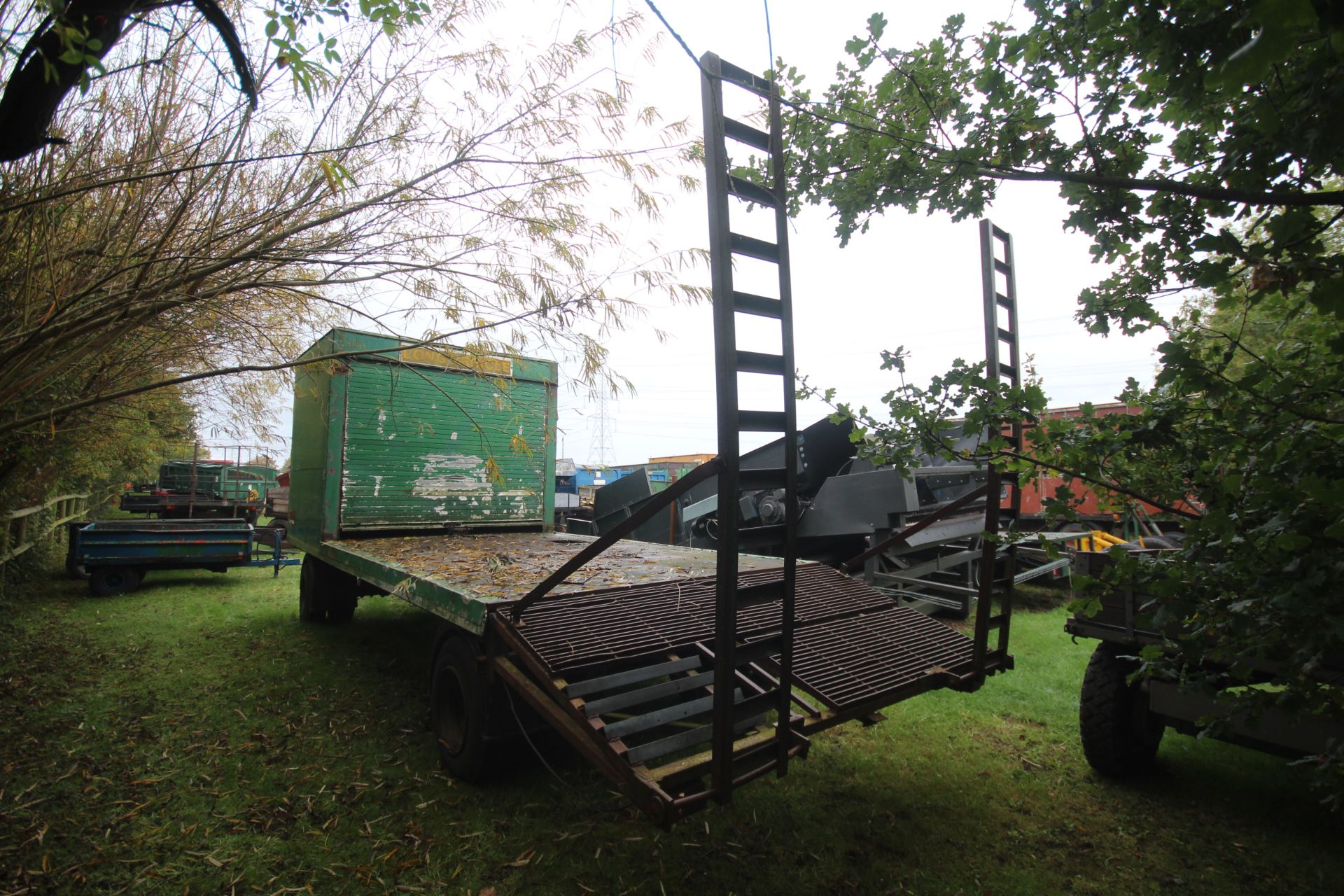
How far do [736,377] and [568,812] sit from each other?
92.4 inches

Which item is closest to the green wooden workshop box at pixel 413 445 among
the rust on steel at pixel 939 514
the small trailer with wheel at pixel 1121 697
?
the rust on steel at pixel 939 514

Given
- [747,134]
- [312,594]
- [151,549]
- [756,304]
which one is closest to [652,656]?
[756,304]

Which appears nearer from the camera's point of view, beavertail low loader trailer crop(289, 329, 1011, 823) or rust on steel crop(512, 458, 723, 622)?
rust on steel crop(512, 458, 723, 622)

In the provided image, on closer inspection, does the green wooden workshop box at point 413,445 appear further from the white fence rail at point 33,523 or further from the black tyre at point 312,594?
the white fence rail at point 33,523

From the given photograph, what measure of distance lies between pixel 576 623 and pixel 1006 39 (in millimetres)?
2689

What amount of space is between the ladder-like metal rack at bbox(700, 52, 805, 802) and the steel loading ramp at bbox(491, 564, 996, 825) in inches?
3.3

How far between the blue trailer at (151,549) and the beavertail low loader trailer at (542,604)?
11.6 feet

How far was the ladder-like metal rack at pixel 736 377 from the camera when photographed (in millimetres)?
1970

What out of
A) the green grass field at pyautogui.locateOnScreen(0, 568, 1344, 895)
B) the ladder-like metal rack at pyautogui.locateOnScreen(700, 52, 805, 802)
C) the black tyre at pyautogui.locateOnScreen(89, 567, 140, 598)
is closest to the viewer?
the ladder-like metal rack at pyautogui.locateOnScreen(700, 52, 805, 802)

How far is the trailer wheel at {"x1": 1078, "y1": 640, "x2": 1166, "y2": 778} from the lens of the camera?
3.27 metres

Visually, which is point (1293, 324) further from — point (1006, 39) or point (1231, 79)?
point (1231, 79)

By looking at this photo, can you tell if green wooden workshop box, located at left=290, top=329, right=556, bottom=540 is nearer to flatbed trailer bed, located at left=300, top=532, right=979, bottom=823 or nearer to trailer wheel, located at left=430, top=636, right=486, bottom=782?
flatbed trailer bed, located at left=300, top=532, right=979, bottom=823

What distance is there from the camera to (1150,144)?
168 centimetres

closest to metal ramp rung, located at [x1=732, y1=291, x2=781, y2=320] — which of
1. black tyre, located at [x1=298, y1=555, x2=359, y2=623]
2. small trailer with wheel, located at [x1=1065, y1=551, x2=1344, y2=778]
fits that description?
small trailer with wheel, located at [x1=1065, y1=551, x2=1344, y2=778]
